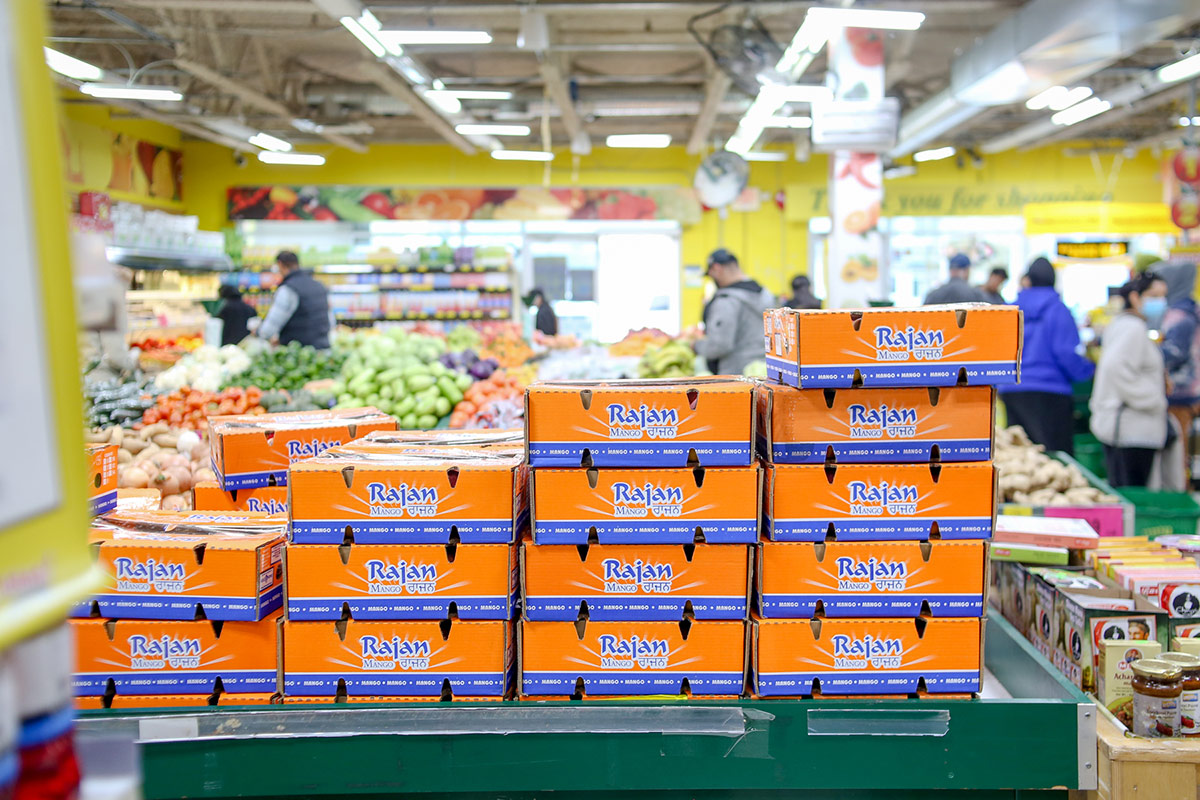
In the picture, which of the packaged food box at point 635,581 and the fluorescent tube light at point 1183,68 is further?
the fluorescent tube light at point 1183,68

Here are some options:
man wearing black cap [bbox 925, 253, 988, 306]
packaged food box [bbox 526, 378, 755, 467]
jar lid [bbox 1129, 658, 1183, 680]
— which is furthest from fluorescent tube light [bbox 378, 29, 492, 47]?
jar lid [bbox 1129, 658, 1183, 680]

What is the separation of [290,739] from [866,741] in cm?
123

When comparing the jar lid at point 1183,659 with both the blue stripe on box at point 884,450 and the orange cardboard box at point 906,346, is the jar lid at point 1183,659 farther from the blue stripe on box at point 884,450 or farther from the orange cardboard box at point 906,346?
the orange cardboard box at point 906,346

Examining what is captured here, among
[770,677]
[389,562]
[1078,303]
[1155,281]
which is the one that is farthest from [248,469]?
[1078,303]

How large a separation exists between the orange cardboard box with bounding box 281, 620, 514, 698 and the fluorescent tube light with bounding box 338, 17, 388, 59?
6065mm

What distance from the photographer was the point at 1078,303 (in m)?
16.4

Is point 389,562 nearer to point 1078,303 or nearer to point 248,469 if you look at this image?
point 248,469

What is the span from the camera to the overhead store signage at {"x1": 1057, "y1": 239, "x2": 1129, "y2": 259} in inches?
609

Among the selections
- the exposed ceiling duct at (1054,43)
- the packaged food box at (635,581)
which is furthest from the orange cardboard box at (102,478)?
the exposed ceiling duct at (1054,43)

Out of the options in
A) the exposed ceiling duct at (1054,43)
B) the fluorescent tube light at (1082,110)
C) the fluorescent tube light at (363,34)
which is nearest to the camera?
the exposed ceiling duct at (1054,43)

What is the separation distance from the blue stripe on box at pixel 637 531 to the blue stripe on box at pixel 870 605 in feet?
0.56

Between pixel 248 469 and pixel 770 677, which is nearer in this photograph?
pixel 770 677

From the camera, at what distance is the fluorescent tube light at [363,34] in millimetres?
7016

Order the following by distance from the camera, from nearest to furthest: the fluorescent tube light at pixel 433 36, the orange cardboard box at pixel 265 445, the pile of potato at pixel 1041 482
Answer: the orange cardboard box at pixel 265 445 < the pile of potato at pixel 1041 482 < the fluorescent tube light at pixel 433 36
